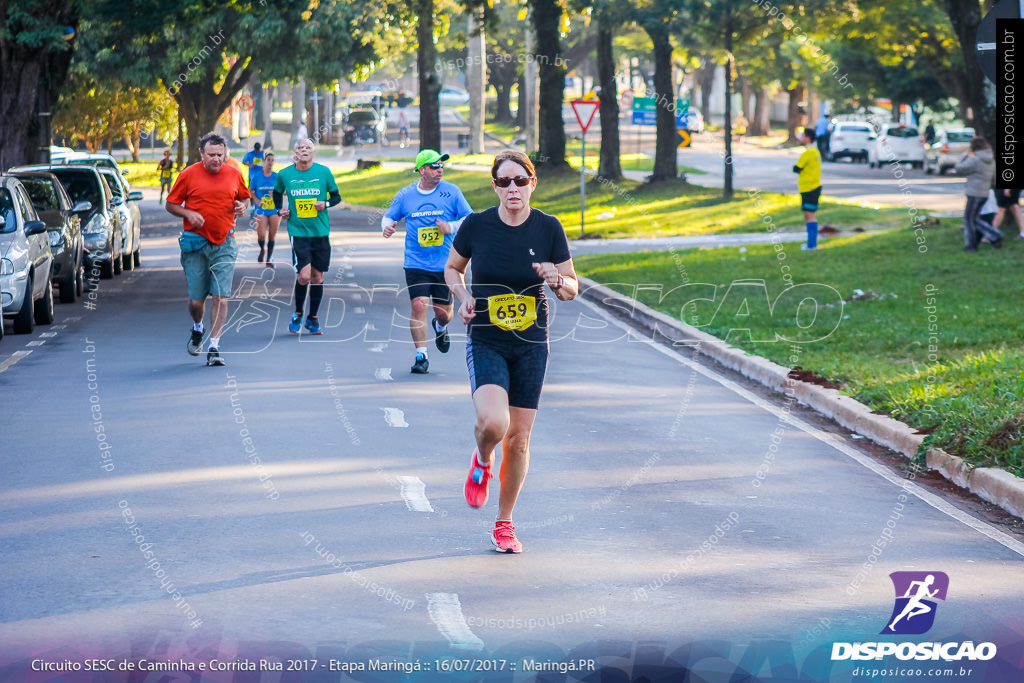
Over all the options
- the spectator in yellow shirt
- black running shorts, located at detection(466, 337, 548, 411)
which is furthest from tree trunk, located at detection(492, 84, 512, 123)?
black running shorts, located at detection(466, 337, 548, 411)

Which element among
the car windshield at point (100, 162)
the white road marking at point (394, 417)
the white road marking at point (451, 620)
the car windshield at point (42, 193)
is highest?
the car windshield at point (100, 162)

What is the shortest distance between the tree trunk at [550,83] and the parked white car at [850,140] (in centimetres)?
2197

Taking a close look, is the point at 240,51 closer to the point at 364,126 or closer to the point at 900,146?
the point at 900,146

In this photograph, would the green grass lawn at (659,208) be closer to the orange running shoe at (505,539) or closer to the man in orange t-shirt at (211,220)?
the man in orange t-shirt at (211,220)

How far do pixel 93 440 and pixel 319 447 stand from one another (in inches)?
60.9

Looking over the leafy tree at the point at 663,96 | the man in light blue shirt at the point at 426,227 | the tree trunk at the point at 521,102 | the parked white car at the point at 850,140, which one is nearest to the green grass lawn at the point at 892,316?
the man in light blue shirt at the point at 426,227

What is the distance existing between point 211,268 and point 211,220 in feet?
1.47

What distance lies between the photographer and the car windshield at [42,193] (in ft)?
64.7

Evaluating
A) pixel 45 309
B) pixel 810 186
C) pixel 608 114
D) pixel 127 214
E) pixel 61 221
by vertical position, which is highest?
pixel 608 114

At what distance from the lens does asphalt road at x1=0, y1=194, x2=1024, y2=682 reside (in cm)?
587

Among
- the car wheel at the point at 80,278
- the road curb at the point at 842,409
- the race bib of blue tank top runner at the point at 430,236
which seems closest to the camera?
the road curb at the point at 842,409

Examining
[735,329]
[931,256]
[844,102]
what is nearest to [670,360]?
[735,329]

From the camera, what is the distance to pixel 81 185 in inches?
907

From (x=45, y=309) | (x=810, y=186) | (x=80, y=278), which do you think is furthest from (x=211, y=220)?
(x=810, y=186)
